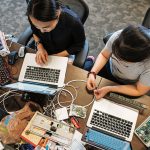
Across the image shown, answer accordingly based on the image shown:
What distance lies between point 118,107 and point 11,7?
2107 mm

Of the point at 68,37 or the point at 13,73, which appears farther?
the point at 68,37

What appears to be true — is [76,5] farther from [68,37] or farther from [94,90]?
[94,90]

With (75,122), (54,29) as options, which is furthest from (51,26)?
(75,122)

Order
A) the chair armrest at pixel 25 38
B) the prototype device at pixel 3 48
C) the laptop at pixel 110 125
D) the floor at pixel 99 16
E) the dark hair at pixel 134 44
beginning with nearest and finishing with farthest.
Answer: the dark hair at pixel 134 44
the laptop at pixel 110 125
the prototype device at pixel 3 48
the chair armrest at pixel 25 38
the floor at pixel 99 16

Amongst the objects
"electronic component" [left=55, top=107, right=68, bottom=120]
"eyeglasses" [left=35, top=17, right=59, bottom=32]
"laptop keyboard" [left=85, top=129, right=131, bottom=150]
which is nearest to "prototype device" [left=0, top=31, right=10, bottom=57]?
"eyeglasses" [left=35, top=17, right=59, bottom=32]

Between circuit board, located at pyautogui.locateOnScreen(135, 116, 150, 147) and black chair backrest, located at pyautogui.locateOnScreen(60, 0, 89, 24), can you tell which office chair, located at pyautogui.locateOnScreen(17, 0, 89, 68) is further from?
circuit board, located at pyautogui.locateOnScreen(135, 116, 150, 147)

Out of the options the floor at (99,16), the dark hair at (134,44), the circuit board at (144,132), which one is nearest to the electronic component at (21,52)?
the dark hair at (134,44)

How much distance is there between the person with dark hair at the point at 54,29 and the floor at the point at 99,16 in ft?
2.92

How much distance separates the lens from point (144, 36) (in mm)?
1434

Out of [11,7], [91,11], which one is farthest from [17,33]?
[91,11]

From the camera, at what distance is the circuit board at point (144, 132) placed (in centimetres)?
152

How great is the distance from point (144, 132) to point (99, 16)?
186 cm

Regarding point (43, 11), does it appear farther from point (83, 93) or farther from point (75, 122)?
point (75, 122)

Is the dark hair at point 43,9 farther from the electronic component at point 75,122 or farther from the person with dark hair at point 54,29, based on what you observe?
the electronic component at point 75,122
